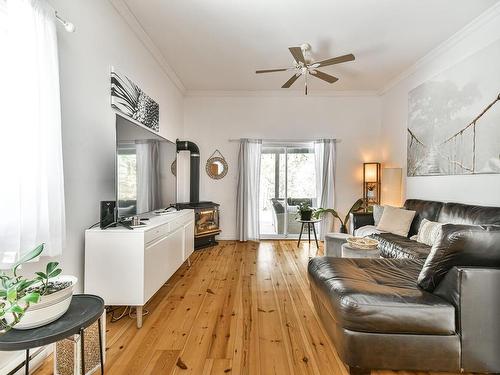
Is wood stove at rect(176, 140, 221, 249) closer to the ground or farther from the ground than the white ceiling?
closer to the ground

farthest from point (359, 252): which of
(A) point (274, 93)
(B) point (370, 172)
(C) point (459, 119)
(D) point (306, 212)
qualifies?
(A) point (274, 93)

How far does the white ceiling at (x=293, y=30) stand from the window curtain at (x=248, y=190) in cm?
143

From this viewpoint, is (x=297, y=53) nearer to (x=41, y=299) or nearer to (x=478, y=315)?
(x=478, y=315)

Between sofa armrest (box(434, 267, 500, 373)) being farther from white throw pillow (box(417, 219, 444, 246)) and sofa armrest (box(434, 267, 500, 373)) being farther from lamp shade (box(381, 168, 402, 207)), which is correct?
lamp shade (box(381, 168, 402, 207))

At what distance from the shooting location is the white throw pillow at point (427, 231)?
2842 mm

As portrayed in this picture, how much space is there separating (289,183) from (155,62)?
10.5 ft

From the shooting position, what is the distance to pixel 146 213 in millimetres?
2896

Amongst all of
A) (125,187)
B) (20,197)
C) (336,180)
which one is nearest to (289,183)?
(336,180)

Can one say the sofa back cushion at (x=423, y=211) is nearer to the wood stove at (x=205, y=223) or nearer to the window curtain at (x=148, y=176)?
the wood stove at (x=205, y=223)

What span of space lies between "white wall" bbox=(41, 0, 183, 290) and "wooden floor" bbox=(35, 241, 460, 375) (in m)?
0.70

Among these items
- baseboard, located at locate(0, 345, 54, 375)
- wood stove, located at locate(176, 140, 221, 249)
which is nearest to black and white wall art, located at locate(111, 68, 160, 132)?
wood stove, located at locate(176, 140, 221, 249)

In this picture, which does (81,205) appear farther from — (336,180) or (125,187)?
(336,180)

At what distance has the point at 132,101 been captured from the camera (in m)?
2.93

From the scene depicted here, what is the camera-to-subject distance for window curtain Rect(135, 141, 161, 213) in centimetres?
261
